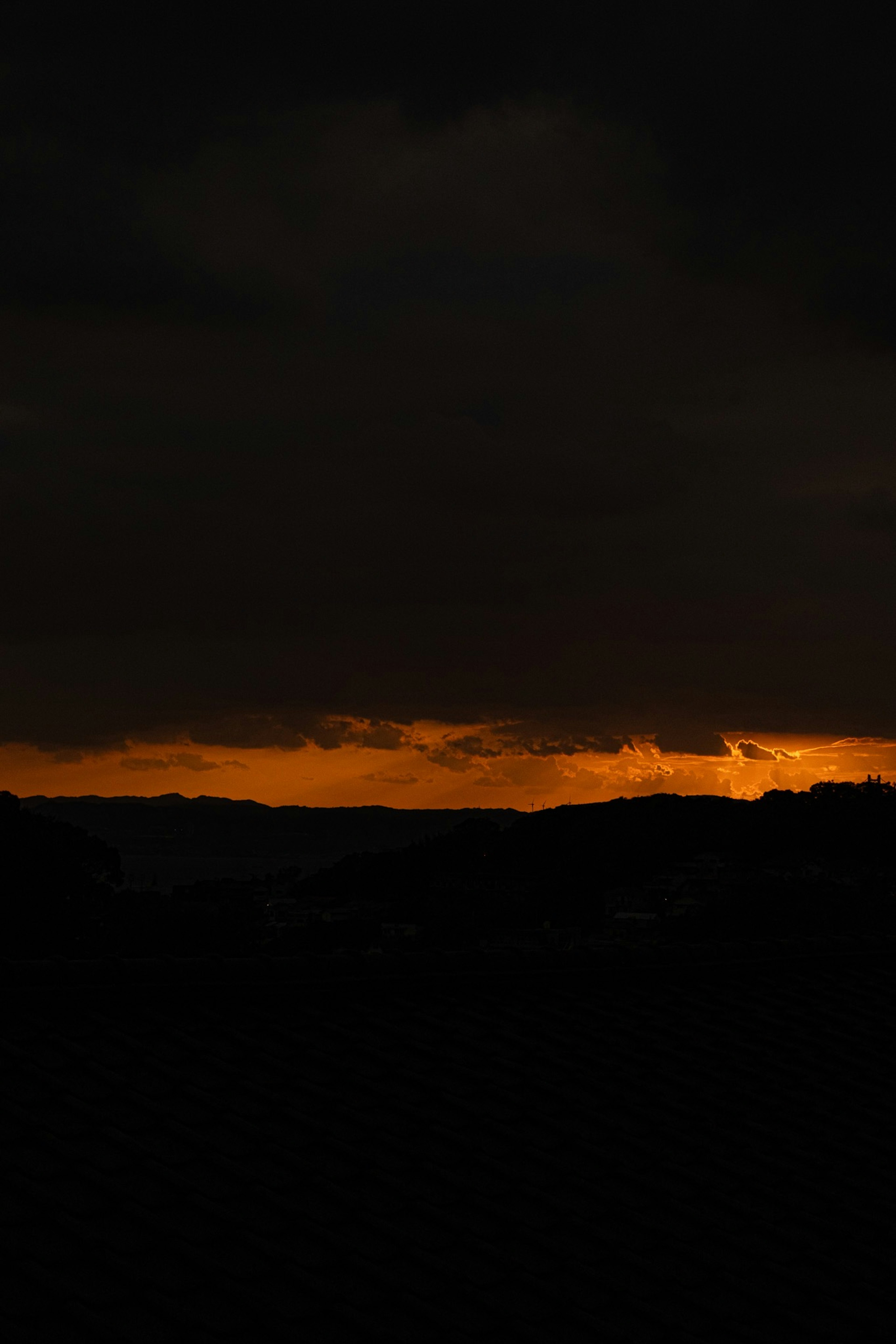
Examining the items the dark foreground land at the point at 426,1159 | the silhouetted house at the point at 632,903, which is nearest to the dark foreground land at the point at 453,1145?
the dark foreground land at the point at 426,1159

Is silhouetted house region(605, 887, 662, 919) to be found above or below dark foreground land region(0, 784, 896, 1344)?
below

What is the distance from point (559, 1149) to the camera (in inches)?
340

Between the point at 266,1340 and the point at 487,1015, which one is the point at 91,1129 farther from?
the point at 487,1015

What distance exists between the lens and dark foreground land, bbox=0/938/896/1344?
6.22 metres

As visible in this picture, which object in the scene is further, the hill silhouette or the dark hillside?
the dark hillside

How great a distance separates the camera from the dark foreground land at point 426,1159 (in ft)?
20.4

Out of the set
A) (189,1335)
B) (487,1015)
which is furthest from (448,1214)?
(487,1015)

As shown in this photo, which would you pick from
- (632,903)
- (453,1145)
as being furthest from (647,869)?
(453,1145)

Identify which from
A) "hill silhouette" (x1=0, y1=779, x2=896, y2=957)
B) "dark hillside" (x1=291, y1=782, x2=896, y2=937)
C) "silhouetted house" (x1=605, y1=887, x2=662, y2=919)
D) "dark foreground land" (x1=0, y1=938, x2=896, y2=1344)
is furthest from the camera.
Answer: "silhouetted house" (x1=605, y1=887, x2=662, y2=919)

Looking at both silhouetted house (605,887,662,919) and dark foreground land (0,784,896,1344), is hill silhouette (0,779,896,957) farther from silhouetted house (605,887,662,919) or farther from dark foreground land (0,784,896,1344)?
dark foreground land (0,784,896,1344)

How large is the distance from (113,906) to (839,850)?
68.2 metres

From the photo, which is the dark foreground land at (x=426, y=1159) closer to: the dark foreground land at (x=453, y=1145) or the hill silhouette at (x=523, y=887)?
the dark foreground land at (x=453, y=1145)

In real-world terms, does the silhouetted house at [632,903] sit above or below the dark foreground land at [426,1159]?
below

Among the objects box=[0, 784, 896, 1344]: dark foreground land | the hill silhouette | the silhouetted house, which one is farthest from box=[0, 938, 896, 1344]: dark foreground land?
the silhouetted house
